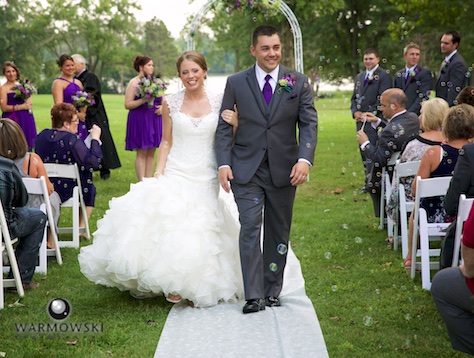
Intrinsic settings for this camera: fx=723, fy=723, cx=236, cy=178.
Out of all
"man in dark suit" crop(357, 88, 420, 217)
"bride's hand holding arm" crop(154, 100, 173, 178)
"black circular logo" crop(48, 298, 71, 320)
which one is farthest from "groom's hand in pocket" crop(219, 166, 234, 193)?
"man in dark suit" crop(357, 88, 420, 217)

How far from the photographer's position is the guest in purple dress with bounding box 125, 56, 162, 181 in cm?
1180

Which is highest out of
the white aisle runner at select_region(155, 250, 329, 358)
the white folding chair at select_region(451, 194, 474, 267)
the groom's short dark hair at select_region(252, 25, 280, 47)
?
the groom's short dark hair at select_region(252, 25, 280, 47)

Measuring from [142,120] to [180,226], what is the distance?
252 inches

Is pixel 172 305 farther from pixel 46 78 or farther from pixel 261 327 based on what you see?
pixel 46 78

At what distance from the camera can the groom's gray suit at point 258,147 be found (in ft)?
19.1

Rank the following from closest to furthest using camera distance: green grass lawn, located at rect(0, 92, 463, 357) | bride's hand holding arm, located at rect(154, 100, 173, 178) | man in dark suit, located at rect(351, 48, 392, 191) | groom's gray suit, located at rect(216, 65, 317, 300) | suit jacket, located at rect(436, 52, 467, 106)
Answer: green grass lawn, located at rect(0, 92, 463, 357) < groom's gray suit, located at rect(216, 65, 317, 300) < bride's hand holding arm, located at rect(154, 100, 173, 178) < suit jacket, located at rect(436, 52, 467, 106) < man in dark suit, located at rect(351, 48, 392, 191)

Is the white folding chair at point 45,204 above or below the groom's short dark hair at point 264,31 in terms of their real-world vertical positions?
below

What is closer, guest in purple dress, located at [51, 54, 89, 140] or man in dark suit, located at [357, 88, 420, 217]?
man in dark suit, located at [357, 88, 420, 217]

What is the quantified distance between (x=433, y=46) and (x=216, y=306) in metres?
33.0

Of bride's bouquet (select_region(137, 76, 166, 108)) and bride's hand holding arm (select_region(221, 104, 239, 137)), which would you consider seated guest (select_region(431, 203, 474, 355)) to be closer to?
bride's hand holding arm (select_region(221, 104, 239, 137))

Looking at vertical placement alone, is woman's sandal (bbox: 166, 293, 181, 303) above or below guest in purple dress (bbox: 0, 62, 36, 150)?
below

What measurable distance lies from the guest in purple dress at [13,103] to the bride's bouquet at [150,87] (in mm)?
3087

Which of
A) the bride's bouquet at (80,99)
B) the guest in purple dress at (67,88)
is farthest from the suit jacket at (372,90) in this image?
the guest in purple dress at (67,88)

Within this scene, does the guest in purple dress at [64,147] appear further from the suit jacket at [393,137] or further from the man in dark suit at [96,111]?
the man in dark suit at [96,111]
